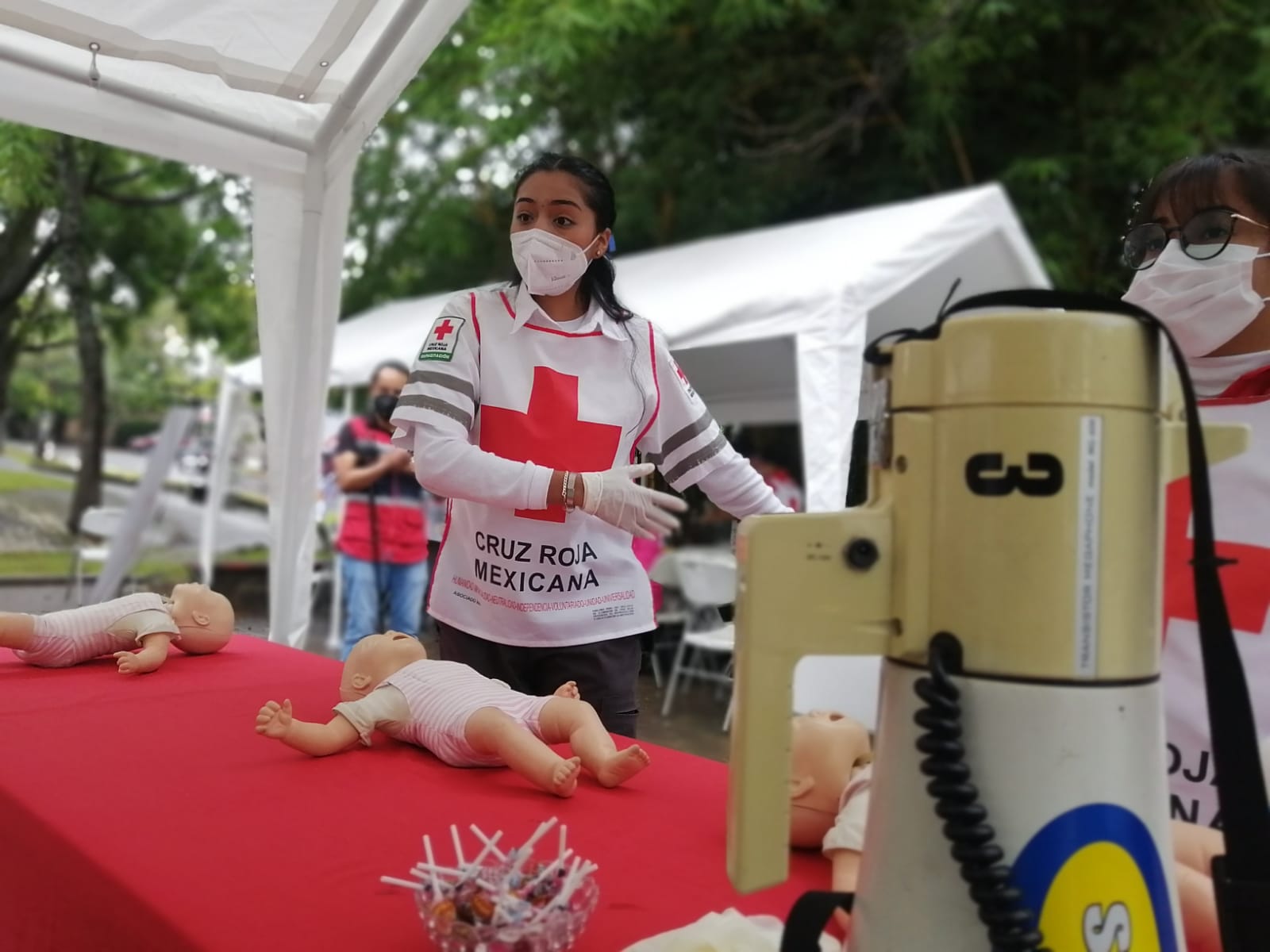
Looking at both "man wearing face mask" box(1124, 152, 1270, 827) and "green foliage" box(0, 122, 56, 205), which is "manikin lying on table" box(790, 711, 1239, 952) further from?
"green foliage" box(0, 122, 56, 205)

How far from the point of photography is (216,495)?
25.4 ft

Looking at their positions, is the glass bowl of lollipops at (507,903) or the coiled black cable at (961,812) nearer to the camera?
the coiled black cable at (961,812)

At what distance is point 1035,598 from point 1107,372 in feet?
0.44

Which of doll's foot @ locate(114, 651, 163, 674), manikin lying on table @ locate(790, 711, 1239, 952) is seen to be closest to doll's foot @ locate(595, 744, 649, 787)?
manikin lying on table @ locate(790, 711, 1239, 952)

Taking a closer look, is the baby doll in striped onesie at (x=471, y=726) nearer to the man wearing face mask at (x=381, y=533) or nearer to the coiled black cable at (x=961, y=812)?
the coiled black cable at (x=961, y=812)

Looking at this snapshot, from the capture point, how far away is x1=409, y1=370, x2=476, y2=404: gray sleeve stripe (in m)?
1.50

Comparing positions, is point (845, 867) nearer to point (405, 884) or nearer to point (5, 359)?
point (405, 884)

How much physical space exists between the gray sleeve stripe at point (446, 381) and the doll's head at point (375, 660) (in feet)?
1.24

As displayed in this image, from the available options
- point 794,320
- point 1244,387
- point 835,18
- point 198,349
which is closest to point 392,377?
point 794,320

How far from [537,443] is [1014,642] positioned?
1.05 m

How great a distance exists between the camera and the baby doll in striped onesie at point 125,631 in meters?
1.69

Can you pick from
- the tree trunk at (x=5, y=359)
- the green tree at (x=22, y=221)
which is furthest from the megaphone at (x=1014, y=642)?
the tree trunk at (x=5, y=359)

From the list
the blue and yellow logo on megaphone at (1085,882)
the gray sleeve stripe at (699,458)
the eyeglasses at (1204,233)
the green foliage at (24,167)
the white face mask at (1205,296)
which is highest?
the green foliage at (24,167)

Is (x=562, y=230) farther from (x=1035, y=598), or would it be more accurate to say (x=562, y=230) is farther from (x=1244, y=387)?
(x=1035, y=598)
